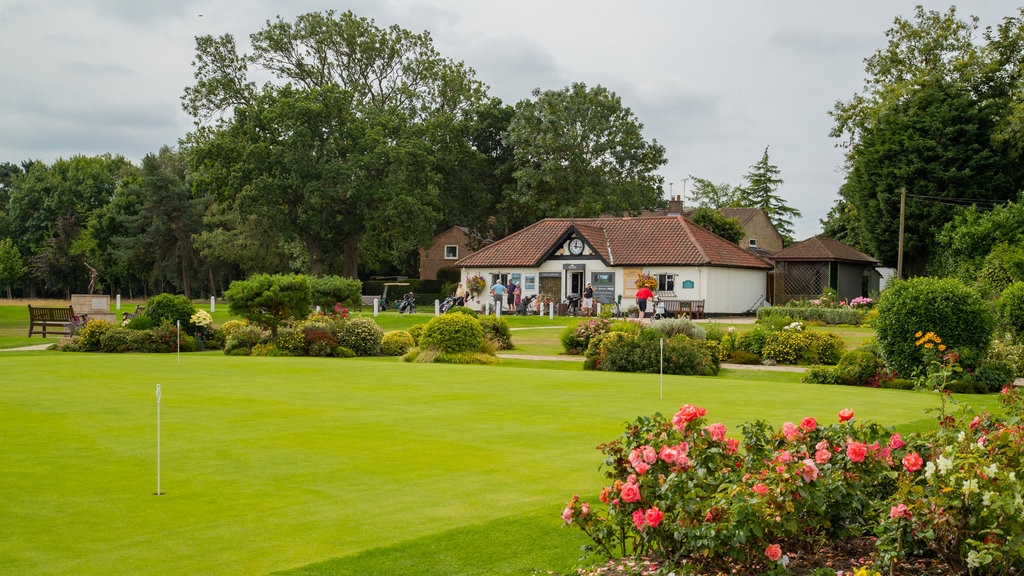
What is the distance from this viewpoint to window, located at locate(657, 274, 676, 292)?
5153 centimetres

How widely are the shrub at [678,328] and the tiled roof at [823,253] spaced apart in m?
30.7

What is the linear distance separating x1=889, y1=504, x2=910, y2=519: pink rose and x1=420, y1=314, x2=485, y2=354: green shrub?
67.8 ft

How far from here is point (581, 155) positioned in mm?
64000

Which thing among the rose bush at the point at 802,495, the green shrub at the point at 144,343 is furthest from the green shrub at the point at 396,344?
the rose bush at the point at 802,495

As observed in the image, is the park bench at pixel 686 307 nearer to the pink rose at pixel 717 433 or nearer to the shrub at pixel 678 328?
the shrub at pixel 678 328

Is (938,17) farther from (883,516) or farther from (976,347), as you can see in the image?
(883,516)

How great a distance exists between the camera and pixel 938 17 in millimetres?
54594

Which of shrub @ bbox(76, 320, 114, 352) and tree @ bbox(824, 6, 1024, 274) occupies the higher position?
tree @ bbox(824, 6, 1024, 274)

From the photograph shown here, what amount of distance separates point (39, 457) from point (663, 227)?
4707 centimetres

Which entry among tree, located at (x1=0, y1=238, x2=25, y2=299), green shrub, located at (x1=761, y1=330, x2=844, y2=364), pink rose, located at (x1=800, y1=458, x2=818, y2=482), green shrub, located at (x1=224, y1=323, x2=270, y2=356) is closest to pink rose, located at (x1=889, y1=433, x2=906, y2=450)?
pink rose, located at (x1=800, y1=458, x2=818, y2=482)

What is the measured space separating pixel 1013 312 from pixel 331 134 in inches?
1685

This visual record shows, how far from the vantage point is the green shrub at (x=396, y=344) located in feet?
95.7

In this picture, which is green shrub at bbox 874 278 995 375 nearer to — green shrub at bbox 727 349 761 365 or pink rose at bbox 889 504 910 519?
green shrub at bbox 727 349 761 365

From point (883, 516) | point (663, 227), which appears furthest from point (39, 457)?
point (663, 227)
